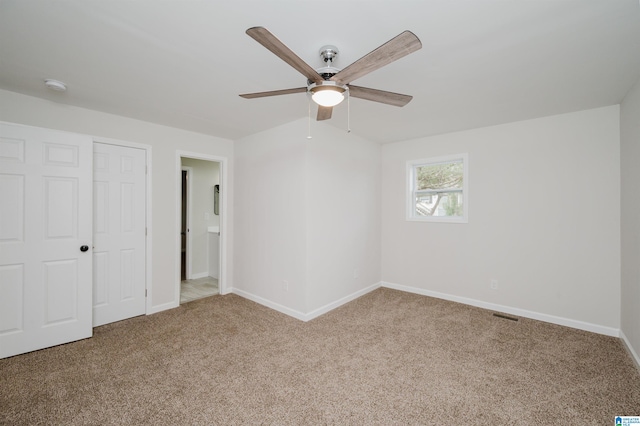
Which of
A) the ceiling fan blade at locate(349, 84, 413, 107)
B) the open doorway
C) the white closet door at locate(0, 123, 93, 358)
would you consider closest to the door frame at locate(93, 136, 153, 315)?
the white closet door at locate(0, 123, 93, 358)

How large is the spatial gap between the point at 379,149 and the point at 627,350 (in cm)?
365

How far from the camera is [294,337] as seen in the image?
9.55 ft

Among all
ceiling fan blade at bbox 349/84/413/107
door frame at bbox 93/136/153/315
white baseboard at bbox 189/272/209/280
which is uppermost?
ceiling fan blade at bbox 349/84/413/107

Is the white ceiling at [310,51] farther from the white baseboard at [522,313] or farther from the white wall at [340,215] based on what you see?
the white baseboard at [522,313]

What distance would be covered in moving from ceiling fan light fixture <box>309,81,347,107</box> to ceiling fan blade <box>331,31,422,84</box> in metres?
0.04

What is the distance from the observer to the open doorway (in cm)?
519

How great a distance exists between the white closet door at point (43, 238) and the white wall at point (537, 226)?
13.9 feet

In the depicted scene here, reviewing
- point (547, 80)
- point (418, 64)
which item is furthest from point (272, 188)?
point (547, 80)

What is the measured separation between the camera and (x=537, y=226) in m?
3.38

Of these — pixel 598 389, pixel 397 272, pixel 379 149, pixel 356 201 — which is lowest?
pixel 598 389

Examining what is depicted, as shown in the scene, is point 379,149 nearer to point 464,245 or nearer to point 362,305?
point 464,245

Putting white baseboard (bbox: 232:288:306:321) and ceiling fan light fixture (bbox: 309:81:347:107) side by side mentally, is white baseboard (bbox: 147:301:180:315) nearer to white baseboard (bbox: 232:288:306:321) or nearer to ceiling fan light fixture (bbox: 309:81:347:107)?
white baseboard (bbox: 232:288:306:321)

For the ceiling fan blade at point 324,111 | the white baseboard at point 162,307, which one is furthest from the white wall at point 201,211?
the ceiling fan blade at point 324,111

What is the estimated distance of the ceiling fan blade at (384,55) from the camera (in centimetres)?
131
